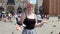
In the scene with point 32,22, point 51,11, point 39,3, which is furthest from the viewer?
point 51,11

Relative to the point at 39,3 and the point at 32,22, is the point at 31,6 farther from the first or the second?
the point at 39,3

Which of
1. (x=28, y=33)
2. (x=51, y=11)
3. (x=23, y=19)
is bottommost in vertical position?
(x=51, y=11)

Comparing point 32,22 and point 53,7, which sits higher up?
point 32,22

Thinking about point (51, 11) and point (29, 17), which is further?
point (51, 11)

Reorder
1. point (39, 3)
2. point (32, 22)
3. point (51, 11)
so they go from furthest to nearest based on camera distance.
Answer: point (51, 11), point (39, 3), point (32, 22)

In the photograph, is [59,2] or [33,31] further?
[59,2]

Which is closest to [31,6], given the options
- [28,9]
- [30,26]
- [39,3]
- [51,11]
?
[28,9]

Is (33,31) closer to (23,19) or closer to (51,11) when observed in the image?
(23,19)

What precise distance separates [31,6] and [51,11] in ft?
→ 82.3

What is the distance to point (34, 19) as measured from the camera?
278 cm

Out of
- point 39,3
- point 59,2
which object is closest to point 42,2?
point 39,3

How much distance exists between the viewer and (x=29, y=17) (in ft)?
9.22

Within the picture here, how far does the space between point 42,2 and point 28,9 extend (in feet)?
80.4

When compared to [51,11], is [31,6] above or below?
above
